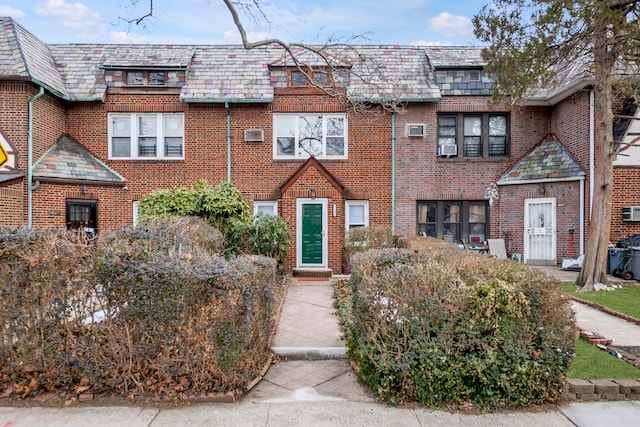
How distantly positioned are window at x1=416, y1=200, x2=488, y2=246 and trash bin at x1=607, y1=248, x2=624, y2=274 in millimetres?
3605

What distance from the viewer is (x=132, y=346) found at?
388 cm

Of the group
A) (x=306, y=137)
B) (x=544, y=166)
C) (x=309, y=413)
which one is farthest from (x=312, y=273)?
(x=544, y=166)

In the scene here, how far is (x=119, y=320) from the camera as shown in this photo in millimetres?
3891

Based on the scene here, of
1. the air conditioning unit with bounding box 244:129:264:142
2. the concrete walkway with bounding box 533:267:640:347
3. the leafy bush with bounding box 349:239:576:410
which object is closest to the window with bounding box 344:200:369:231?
the air conditioning unit with bounding box 244:129:264:142

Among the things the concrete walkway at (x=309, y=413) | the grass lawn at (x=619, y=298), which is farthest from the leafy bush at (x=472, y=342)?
the grass lawn at (x=619, y=298)

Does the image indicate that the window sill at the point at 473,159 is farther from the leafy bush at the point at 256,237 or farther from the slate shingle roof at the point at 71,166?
the slate shingle roof at the point at 71,166

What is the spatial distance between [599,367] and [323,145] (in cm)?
1026

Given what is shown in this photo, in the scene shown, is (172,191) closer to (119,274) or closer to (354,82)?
(119,274)

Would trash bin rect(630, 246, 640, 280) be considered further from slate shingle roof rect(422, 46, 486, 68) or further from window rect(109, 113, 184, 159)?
window rect(109, 113, 184, 159)

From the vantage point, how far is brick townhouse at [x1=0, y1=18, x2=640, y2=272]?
40.9 ft

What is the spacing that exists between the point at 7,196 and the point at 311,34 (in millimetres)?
9282

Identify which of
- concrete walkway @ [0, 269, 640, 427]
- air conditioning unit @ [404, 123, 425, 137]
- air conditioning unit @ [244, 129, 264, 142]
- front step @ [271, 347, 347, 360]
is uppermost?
air conditioning unit @ [404, 123, 425, 137]

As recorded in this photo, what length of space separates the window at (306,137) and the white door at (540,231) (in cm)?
656

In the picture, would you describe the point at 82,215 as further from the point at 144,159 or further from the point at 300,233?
the point at 300,233
